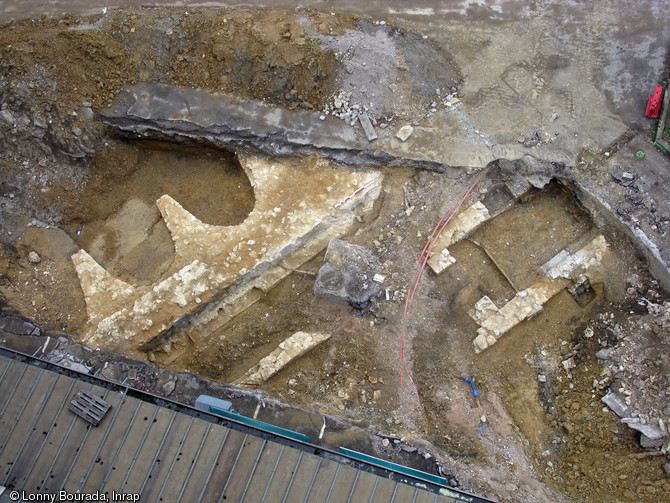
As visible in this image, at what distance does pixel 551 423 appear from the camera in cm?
891

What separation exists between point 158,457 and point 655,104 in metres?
11.1

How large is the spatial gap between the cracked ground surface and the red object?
0.30m

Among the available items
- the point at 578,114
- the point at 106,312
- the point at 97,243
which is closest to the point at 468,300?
the point at 578,114

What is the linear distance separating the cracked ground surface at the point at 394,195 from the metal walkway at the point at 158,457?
1315 mm

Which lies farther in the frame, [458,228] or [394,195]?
[394,195]

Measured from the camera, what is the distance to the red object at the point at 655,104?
32.5ft

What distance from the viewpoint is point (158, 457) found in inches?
278

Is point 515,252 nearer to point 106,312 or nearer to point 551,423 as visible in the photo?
point 551,423

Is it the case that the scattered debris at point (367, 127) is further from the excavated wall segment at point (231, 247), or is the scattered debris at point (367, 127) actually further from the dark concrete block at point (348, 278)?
the dark concrete block at point (348, 278)

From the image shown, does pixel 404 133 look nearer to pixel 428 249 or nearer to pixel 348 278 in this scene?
pixel 428 249

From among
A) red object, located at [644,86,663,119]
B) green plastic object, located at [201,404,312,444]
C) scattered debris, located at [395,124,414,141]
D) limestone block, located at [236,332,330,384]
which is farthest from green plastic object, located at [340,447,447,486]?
red object, located at [644,86,663,119]

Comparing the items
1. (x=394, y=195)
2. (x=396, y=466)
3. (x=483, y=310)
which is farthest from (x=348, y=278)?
(x=396, y=466)

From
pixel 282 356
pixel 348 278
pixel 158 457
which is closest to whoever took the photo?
pixel 158 457

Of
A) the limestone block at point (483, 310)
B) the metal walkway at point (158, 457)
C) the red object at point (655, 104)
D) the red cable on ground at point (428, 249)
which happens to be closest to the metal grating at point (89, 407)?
the metal walkway at point (158, 457)
